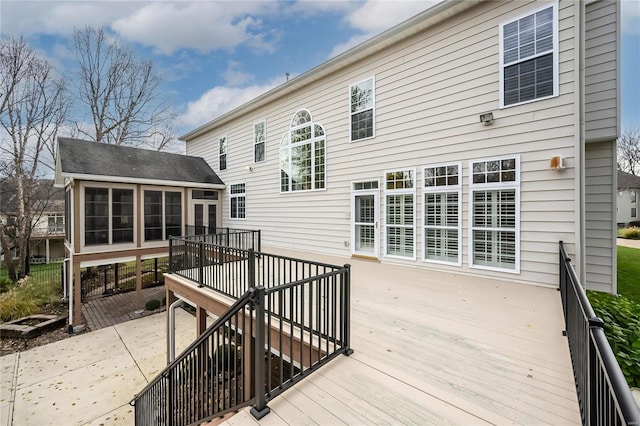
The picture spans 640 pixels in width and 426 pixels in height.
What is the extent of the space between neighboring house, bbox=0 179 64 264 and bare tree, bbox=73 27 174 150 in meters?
4.14

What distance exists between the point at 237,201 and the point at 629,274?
1348cm

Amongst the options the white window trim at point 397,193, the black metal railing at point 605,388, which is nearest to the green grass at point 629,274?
the white window trim at point 397,193

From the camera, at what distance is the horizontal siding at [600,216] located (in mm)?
5023

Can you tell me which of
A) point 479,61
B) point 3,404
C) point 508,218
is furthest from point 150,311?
point 479,61

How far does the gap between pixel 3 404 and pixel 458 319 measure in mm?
8377

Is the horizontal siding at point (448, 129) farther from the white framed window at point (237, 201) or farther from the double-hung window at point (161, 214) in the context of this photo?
the double-hung window at point (161, 214)

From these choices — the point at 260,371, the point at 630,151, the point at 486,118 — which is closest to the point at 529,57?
the point at 486,118

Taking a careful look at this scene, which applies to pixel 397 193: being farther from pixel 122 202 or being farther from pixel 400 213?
pixel 122 202

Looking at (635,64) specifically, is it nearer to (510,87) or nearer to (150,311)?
(510,87)

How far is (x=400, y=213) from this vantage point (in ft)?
22.0

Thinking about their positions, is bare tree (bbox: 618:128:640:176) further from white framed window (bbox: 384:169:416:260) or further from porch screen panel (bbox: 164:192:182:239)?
porch screen panel (bbox: 164:192:182:239)

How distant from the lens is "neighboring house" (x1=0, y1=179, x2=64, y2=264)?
44.9 ft

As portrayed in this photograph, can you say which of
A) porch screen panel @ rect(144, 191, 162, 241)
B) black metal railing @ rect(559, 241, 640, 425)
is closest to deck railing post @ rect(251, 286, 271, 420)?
black metal railing @ rect(559, 241, 640, 425)

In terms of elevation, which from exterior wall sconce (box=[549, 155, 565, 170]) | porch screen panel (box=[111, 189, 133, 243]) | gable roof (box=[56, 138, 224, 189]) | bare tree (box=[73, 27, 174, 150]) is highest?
bare tree (box=[73, 27, 174, 150])
